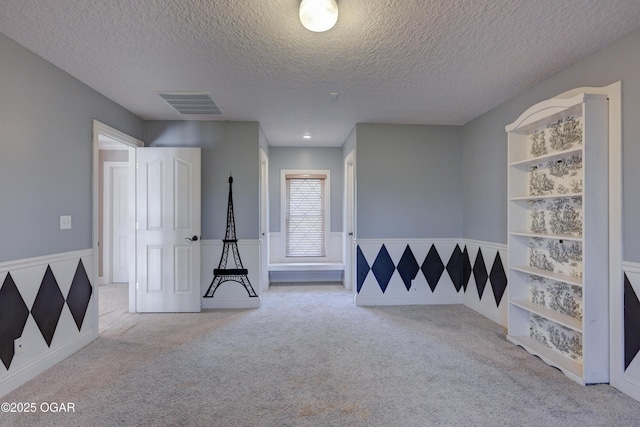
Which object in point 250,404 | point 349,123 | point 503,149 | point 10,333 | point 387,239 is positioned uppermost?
point 349,123

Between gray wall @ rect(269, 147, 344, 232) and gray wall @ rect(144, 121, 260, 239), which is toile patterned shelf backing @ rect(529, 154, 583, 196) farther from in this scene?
gray wall @ rect(269, 147, 344, 232)

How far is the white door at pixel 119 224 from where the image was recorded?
5.56m

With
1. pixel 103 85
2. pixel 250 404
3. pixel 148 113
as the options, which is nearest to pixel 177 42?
pixel 103 85

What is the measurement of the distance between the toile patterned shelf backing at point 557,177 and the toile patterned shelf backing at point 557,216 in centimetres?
8

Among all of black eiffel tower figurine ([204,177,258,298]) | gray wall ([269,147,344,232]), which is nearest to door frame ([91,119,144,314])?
black eiffel tower figurine ([204,177,258,298])

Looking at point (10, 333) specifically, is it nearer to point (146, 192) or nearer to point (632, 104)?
point (146, 192)

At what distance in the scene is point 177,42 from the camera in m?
2.28

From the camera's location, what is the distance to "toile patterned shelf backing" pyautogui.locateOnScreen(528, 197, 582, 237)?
2.57m

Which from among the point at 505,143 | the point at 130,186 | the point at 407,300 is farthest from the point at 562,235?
the point at 130,186

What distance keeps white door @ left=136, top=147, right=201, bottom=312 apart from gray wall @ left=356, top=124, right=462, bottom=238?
217 cm

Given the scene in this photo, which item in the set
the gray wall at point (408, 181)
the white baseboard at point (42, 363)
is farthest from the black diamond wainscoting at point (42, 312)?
the gray wall at point (408, 181)

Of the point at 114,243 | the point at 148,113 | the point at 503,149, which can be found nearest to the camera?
the point at 503,149

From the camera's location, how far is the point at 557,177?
275 cm

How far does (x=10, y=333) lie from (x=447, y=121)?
479 centimetres
